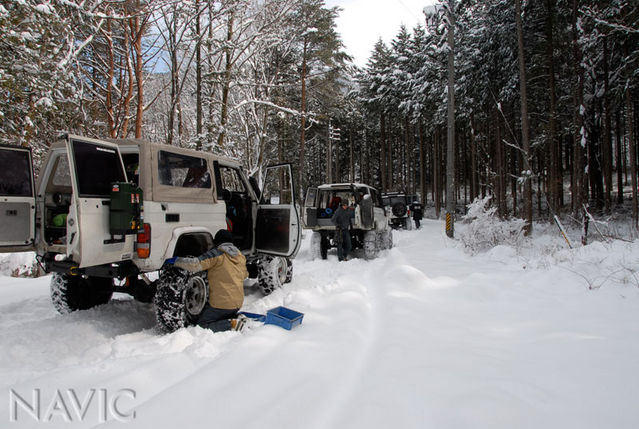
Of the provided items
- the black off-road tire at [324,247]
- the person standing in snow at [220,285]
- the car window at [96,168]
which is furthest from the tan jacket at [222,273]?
the black off-road tire at [324,247]

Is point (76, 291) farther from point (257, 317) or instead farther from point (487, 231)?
point (487, 231)

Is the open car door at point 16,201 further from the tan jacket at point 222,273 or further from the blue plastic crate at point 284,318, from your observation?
the blue plastic crate at point 284,318

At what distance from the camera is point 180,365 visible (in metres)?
2.79

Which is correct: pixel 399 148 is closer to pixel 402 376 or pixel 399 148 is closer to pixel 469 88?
pixel 469 88

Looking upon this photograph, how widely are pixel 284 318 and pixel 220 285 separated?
36.3 inches

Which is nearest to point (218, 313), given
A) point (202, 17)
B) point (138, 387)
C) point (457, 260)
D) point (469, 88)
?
point (138, 387)

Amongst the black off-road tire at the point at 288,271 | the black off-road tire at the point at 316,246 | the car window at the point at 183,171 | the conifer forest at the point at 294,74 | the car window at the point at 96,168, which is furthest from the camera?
the black off-road tire at the point at 316,246

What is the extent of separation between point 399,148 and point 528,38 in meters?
21.1

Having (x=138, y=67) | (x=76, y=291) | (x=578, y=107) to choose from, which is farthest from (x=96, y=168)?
(x=578, y=107)

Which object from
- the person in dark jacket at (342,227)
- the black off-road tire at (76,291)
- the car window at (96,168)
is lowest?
the black off-road tire at (76,291)

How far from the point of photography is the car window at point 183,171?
4066mm

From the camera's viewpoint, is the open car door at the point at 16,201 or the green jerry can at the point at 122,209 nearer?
the green jerry can at the point at 122,209

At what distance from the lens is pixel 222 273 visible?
4016 millimetres

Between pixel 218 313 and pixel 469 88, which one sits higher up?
pixel 469 88
